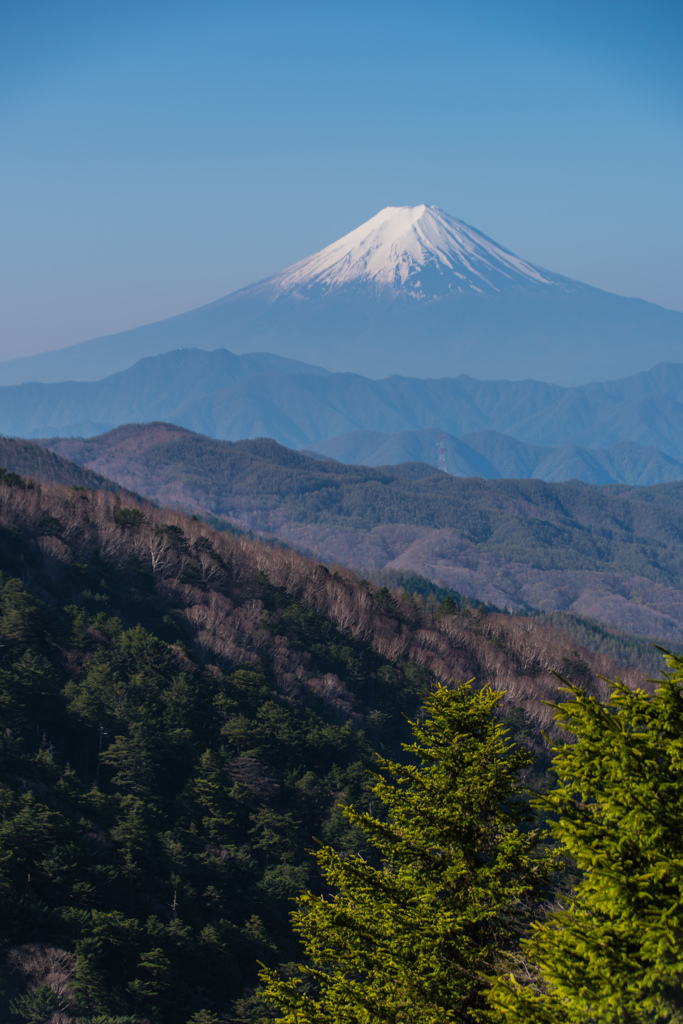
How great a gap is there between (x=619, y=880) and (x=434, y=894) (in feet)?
13.2

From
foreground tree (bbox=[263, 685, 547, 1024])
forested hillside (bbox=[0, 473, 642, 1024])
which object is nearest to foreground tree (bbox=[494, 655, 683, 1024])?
foreground tree (bbox=[263, 685, 547, 1024])

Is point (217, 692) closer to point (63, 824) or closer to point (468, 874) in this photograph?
point (63, 824)

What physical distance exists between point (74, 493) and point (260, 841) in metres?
69.0

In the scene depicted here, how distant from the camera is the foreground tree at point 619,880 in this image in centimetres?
895

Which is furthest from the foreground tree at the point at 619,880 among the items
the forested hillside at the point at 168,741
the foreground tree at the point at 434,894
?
the forested hillside at the point at 168,741

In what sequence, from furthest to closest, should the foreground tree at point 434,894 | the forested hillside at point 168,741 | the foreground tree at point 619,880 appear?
1. the forested hillside at point 168,741
2. the foreground tree at point 434,894
3. the foreground tree at point 619,880

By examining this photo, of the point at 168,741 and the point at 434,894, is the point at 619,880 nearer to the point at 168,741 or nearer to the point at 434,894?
the point at 434,894

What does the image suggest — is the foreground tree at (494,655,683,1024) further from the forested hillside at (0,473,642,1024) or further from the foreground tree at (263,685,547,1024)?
the forested hillside at (0,473,642,1024)

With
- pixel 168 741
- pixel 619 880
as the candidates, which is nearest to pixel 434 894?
pixel 619 880

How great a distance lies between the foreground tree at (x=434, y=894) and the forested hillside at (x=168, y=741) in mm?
2257

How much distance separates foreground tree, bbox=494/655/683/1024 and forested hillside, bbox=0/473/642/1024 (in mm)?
5801

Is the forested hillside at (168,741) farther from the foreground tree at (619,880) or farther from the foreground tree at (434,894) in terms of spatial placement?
the foreground tree at (619,880)

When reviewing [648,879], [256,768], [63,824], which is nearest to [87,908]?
[63,824]

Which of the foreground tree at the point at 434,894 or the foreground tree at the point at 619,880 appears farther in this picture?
the foreground tree at the point at 434,894
